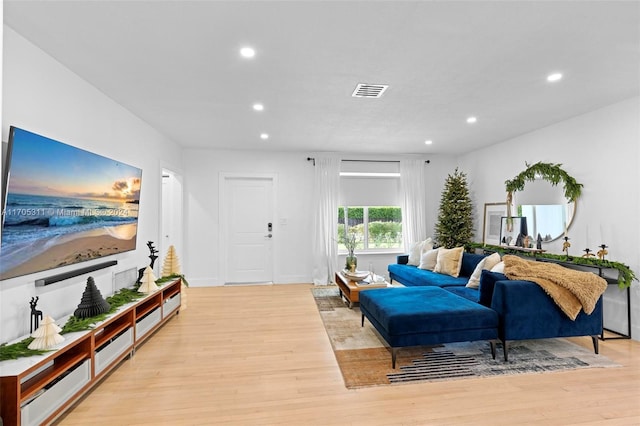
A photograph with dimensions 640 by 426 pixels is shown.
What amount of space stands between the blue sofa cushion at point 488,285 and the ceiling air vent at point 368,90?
2.07 m

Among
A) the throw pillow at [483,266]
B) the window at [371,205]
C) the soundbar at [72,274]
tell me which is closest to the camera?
the soundbar at [72,274]

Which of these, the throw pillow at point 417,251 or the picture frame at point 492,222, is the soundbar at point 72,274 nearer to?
the throw pillow at point 417,251

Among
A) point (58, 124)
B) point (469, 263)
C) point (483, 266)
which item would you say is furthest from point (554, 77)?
point (58, 124)

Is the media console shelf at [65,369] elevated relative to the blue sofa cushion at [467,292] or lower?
lower

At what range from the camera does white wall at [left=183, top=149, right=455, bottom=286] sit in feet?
19.6

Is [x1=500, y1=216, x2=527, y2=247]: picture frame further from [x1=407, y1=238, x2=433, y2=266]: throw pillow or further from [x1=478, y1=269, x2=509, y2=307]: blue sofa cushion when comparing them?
[x1=478, y1=269, x2=509, y2=307]: blue sofa cushion

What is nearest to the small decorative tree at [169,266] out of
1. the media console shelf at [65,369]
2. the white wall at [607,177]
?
the media console shelf at [65,369]

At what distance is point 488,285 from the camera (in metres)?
3.18

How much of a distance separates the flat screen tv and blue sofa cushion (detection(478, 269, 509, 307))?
368cm

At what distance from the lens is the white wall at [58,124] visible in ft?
7.43

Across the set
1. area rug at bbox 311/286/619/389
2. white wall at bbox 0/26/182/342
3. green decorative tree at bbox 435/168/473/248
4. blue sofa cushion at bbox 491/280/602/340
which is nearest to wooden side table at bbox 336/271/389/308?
area rug at bbox 311/286/619/389

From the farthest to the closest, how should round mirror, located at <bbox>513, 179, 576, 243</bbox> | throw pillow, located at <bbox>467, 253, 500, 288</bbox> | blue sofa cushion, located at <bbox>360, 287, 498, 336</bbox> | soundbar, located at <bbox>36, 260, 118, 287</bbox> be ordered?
1. round mirror, located at <bbox>513, 179, 576, 243</bbox>
2. throw pillow, located at <bbox>467, 253, 500, 288</bbox>
3. blue sofa cushion, located at <bbox>360, 287, 498, 336</bbox>
4. soundbar, located at <bbox>36, 260, 118, 287</bbox>

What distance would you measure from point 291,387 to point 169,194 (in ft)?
14.3

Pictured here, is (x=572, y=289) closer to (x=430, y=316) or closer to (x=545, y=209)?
(x=430, y=316)
